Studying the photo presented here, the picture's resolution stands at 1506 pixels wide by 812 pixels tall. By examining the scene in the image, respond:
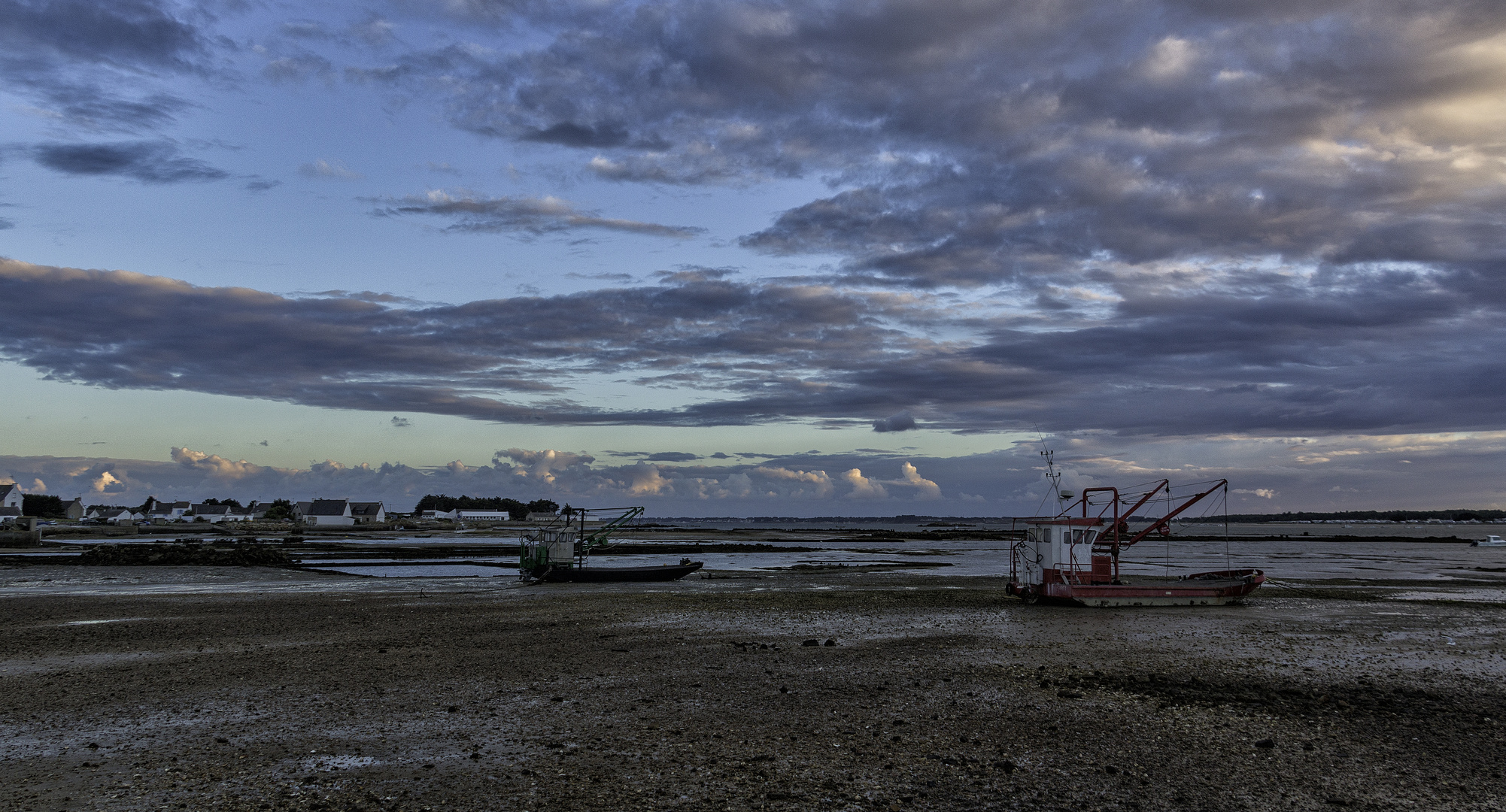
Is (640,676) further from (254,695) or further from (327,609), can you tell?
(327,609)

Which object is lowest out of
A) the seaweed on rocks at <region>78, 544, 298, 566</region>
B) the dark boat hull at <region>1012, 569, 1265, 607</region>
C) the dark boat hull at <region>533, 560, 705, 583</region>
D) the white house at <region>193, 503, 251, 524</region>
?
the white house at <region>193, 503, 251, 524</region>

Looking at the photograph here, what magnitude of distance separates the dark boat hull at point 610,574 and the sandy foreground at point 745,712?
15.8 m

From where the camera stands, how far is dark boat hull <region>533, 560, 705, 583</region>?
4325 cm

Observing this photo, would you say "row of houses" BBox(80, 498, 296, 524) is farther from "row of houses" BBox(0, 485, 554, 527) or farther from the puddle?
the puddle

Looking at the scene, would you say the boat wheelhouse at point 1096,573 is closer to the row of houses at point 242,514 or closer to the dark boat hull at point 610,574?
the dark boat hull at point 610,574

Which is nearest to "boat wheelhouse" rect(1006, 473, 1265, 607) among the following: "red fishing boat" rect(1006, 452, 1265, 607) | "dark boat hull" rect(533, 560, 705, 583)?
"red fishing boat" rect(1006, 452, 1265, 607)

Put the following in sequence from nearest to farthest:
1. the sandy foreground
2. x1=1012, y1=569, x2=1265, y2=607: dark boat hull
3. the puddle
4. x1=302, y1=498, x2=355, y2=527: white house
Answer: the sandy foreground
the puddle
x1=1012, y1=569, x2=1265, y2=607: dark boat hull
x1=302, y1=498, x2=355, y2=527: white house

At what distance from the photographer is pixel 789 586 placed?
40938mm

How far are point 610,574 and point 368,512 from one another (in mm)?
157280

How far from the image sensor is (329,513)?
162875 millimetres

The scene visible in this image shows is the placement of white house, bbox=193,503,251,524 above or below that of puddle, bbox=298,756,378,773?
below

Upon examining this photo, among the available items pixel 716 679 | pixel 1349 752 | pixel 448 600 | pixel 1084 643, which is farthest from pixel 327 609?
pixel 1349 752

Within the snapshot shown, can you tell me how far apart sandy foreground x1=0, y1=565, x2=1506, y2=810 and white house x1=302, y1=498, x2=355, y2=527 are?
146 metres

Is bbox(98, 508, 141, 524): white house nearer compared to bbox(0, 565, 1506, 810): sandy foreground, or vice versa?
bbox(0, 565, 1506, 810): sandy foreground
